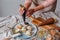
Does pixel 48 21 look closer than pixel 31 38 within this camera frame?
No

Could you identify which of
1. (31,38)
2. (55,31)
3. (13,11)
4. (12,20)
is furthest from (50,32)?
(13,11)

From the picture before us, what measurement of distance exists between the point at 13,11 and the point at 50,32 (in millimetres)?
1337

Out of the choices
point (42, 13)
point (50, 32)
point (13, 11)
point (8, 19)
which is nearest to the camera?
point (50, 32)

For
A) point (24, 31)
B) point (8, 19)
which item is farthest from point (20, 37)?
point (8, 19)

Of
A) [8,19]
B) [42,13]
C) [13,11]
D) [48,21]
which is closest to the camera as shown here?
[48,21]

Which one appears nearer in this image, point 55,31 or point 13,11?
point 55,31

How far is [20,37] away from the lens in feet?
3.59

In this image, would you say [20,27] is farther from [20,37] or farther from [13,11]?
[13,11]

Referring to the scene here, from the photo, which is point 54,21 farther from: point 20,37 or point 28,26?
point 20,37

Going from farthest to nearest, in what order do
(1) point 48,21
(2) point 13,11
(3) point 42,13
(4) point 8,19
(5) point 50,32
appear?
(2) point 13,11 → (3) point 42,13 → (4) point 8,19 → (1) point 48,21 → (5) point 50,32

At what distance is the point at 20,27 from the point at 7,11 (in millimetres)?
1242

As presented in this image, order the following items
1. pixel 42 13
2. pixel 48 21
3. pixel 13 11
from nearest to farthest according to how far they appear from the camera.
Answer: pixel 48 21 → pixel 42 13 → pixel 13 11

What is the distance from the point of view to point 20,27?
1162 mm

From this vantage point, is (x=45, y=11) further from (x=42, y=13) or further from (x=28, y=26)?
(x=28, y=26)
